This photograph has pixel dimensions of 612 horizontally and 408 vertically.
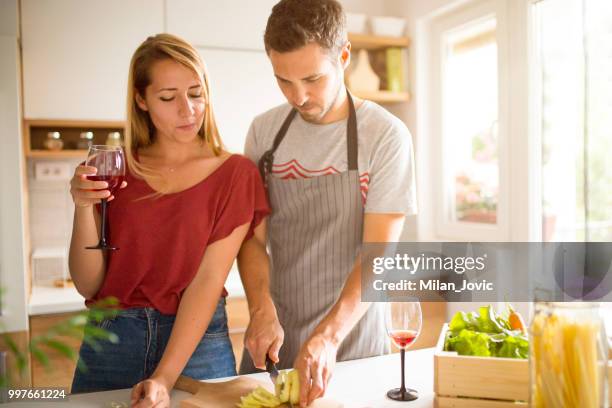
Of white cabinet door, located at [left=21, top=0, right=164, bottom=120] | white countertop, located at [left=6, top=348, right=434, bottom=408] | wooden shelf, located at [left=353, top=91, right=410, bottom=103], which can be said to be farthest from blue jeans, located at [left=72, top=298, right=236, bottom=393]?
wooden shelf, located at [left=353, top=91, right=410, bottom=103]

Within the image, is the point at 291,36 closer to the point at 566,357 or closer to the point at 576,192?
the point at 566,357

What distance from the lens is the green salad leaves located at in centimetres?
99

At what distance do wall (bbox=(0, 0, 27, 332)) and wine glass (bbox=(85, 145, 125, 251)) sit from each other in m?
1.49

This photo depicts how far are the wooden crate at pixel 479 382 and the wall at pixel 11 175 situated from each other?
80.2 inches

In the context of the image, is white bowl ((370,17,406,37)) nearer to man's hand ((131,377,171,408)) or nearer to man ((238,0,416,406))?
man ((238,0,416,406))

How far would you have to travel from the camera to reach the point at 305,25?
1.29m

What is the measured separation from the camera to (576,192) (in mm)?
2381

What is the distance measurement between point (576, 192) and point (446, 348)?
162cm

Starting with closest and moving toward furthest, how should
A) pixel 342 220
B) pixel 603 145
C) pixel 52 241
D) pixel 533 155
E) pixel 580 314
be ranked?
pixel 580 314 → pixel 342 220 → pixel 603 145 → pixel 533 155 → pixel 52 241

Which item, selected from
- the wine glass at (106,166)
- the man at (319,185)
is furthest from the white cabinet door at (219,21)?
the wine glass at (106,166)

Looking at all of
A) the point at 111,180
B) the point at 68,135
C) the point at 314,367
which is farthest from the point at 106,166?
the point at 68,135

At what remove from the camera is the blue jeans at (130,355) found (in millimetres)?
1265

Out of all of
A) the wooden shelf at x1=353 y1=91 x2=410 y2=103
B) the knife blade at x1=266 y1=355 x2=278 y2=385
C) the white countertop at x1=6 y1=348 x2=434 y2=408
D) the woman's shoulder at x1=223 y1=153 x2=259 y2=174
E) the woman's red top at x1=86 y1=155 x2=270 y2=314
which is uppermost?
the wooden shelf at x1=353 y1=91 x2=410 y2=103

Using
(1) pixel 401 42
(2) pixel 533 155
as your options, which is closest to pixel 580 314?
(2) pixel 533 155
